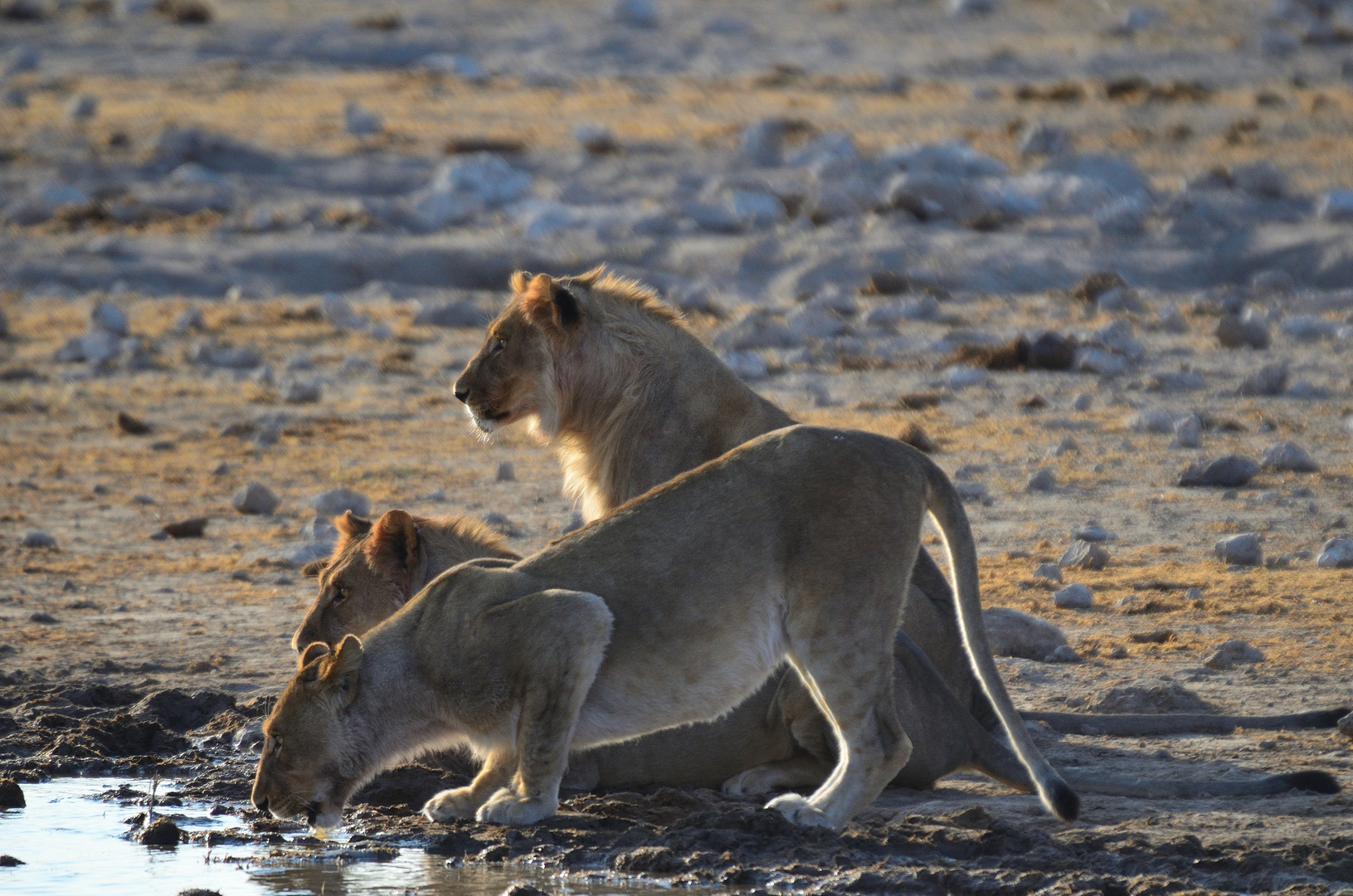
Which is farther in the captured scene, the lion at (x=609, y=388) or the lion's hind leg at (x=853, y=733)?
the lion at (x=609, y=388)

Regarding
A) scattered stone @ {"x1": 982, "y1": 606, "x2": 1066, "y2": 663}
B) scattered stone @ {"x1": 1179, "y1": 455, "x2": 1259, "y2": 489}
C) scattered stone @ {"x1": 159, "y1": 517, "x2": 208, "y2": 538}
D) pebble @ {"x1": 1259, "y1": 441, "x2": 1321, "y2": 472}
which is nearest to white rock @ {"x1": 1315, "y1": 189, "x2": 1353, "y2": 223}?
pebble @ {"x1": 1259, "y1": 441, "x2": 1321, "y2": 472}

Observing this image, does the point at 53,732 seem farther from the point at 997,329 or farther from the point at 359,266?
the point at 359,266

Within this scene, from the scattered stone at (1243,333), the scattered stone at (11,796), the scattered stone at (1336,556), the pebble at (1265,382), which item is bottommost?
the scattered stone at (11,796)

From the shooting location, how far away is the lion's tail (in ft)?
17.1

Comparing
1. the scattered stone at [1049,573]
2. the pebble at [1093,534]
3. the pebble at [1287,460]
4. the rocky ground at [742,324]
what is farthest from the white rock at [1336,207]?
the scattered stone at [1049,573]

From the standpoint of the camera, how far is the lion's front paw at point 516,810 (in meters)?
5.39

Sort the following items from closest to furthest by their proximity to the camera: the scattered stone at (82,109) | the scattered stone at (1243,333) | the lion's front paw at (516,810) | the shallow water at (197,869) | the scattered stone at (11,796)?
the shallow water at (197,869) → the lion's front paw at (516,810) → the scattered stone at (11,796) → the scattered stone at (1243,333) → the scattered stone at (82,109)

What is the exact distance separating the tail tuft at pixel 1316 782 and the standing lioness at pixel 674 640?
2.78 ft

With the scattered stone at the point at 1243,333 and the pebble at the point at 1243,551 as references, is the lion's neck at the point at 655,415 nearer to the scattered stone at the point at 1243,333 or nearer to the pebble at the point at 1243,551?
the pebble at the point at 1243,551

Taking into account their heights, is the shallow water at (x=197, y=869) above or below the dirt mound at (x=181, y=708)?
above

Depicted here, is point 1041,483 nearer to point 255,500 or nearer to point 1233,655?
point 1233,655

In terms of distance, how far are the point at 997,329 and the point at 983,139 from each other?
646 centimetres

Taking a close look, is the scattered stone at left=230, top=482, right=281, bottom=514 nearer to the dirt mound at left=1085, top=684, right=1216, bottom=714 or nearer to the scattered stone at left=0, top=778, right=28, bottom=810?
the scattered stone at left=0, top=778, right=28, bottom=810

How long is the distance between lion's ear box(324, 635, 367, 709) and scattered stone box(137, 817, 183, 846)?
2.16ft
